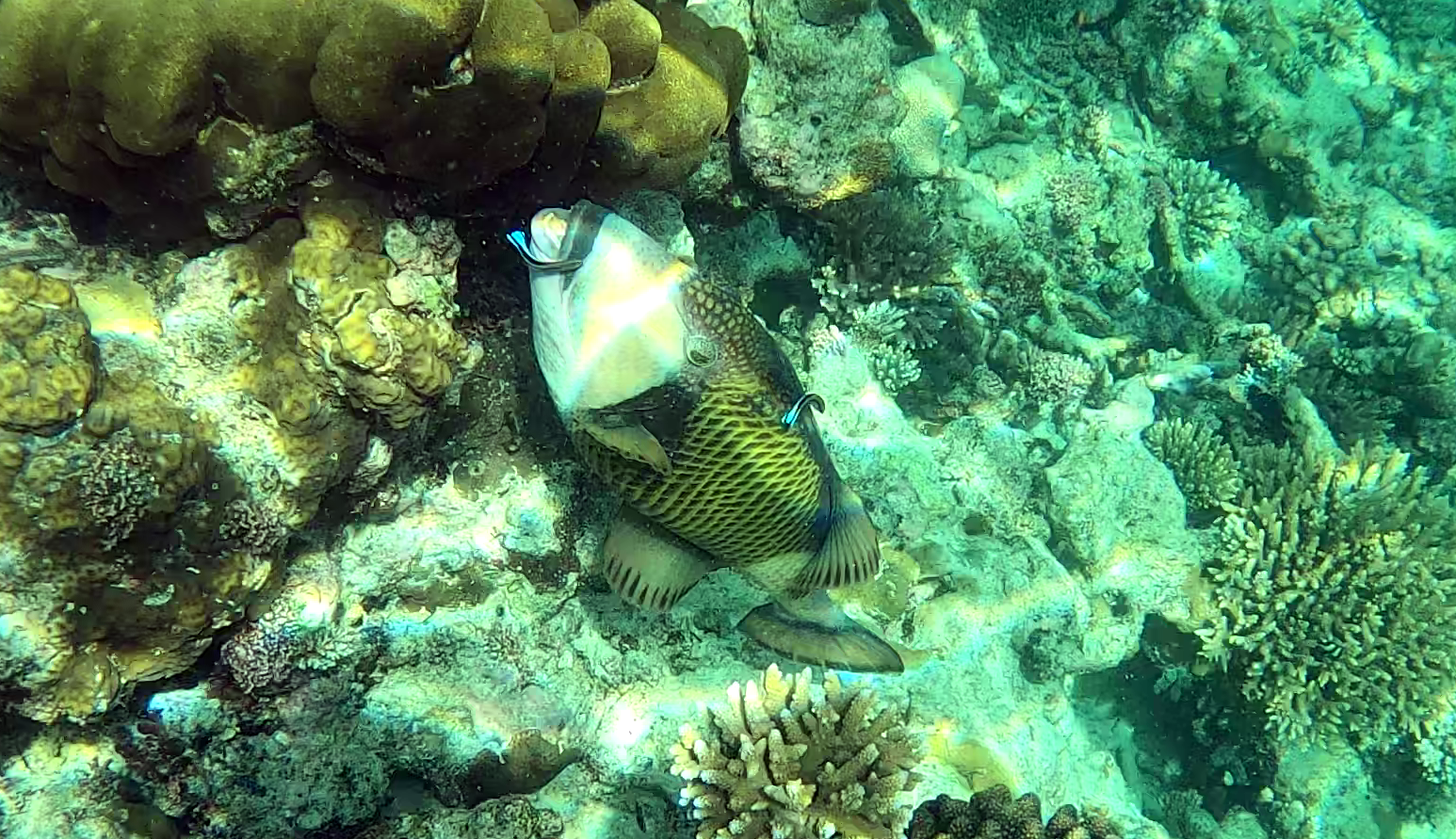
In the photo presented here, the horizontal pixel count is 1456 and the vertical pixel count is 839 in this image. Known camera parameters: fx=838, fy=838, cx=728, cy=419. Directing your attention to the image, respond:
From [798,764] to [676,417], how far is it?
4.93 ft

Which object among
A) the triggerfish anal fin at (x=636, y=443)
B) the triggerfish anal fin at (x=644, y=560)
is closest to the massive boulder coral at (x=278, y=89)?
the triggerfish anal fin at (x=636, y=443)

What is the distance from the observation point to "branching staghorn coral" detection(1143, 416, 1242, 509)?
5.97 metres

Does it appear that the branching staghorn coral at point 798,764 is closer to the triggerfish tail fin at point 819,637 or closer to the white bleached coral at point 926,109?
the triggerfish tail fin at point 819,637

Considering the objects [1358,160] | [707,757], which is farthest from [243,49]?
[1358,160]

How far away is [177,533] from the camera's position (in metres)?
2.53

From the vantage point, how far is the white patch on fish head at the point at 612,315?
2.51 meters

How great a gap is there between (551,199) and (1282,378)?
634 centimetres

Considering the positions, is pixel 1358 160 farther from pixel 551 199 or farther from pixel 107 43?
pixel 107 43

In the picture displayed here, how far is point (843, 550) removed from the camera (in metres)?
3.10

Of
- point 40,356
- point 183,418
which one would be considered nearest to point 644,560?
point 183,418

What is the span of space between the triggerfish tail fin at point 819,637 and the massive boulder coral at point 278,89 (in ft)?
6.47

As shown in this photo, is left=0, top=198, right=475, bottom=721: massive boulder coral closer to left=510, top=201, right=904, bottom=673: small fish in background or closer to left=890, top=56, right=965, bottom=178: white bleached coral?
left=510, top=201, right=904, bottom=673: small fish in background

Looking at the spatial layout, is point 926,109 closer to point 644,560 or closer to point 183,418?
point 644,560

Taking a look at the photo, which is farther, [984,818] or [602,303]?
[984,818]
